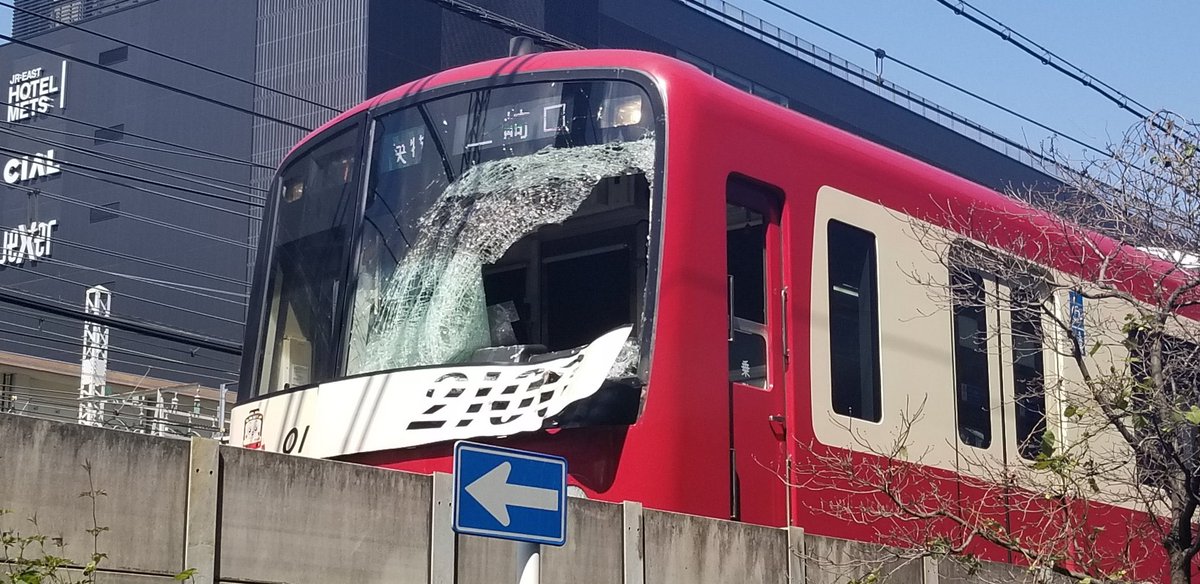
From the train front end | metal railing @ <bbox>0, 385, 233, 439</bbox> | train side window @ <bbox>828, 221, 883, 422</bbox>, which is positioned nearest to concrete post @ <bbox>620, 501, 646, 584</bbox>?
the train front end

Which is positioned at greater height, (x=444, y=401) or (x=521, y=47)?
(x=521, y=47)

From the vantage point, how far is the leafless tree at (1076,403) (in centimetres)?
814

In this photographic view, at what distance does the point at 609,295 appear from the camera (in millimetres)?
8398

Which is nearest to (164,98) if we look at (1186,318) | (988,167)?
(988,167)

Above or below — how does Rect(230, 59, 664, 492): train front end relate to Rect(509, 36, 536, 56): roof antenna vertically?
below

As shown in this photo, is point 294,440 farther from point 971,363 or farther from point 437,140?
point 971,363

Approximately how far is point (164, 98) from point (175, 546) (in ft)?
128

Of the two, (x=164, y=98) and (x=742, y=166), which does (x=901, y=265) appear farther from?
(x=164, y=98)

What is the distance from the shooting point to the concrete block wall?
5.18 meters

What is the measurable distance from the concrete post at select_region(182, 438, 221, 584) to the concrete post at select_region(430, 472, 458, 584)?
1003mm

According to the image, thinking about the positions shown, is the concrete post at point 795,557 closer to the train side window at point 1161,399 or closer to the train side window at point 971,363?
the train side window at point 1161,399

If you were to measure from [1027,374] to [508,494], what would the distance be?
6310 millimetres

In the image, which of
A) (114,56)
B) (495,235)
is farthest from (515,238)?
(114,56)

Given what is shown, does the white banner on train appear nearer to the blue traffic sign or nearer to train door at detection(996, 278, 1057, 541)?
the blue traffic sign
